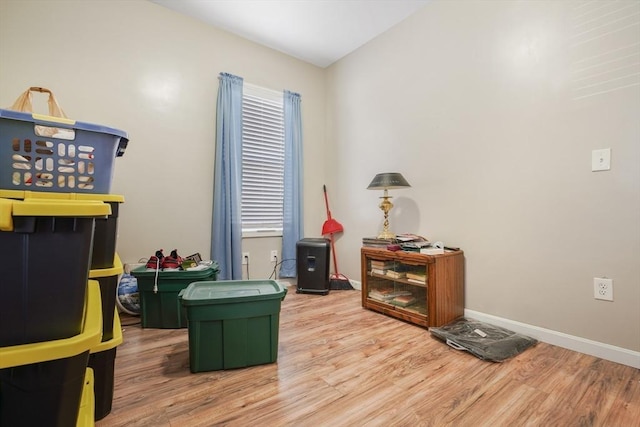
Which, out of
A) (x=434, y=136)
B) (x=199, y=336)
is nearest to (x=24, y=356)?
(x=199, y=336)

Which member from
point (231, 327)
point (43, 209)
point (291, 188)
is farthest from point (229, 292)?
point (291, 188)

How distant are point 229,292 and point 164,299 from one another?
76 cm

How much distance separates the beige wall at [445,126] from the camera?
159 cm

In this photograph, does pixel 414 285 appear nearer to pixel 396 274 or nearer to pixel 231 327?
pixel 396 274

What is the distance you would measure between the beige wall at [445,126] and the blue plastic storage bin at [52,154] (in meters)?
1.45

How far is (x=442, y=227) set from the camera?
2.33 metres

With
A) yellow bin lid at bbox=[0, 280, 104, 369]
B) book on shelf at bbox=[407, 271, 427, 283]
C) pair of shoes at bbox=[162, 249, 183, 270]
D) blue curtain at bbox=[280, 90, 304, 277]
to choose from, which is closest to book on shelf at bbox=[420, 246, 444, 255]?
book on shelf at bbox=[407, 271, 427, 283]

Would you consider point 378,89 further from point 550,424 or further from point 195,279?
point 550,424

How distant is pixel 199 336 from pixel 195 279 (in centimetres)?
68

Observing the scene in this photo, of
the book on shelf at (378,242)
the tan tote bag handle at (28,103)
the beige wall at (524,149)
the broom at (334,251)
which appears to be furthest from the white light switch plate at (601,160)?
the tan tote bag handle at (28,103)

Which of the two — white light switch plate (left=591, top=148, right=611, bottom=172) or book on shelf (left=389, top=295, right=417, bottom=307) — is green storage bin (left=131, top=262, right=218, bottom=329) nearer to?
book on shelf (left=389, top=295, right=417, bottom=307)

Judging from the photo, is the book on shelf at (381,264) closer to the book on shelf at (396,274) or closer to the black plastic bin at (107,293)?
the book on shelf at (396,274)

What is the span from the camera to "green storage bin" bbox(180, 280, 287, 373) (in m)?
1.39

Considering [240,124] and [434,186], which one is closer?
[434,186]
